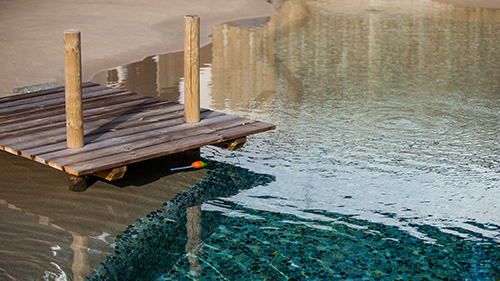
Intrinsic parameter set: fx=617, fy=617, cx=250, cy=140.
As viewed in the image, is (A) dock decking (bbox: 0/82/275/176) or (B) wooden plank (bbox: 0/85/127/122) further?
(B) wooden plank (bbox: 0/85/127/122)

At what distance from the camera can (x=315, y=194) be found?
22.0 ft

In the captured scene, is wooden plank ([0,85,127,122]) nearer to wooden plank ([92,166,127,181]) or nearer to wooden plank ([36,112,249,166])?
wooden plank ([36,112,249,166])

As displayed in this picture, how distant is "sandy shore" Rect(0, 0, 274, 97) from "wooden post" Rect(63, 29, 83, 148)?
4.45 m

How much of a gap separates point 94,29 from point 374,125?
918 centimetres

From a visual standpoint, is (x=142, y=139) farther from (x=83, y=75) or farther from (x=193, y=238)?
(x=83, y=75)

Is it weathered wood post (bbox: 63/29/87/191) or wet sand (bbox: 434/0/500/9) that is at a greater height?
wet sand (bbox: 434/0/500/9)

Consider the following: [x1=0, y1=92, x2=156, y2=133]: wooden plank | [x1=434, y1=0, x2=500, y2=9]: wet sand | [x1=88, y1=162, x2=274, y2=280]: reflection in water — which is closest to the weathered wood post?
[x1=0, y1=92, x2=156, y2=133]: wooden plank

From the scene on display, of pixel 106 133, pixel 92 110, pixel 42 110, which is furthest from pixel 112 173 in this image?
pixel 42 110

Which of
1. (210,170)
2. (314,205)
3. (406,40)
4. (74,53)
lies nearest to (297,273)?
(314,205)

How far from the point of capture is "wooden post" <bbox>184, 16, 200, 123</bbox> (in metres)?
6.97

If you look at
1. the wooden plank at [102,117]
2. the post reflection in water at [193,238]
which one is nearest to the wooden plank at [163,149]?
the post reflection in water at [193,238]

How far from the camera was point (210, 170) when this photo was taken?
23.9 feet

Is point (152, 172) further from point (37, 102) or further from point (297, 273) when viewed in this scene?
point (297, 273)

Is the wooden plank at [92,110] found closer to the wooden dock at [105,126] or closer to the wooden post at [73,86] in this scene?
the wooden dock at [105,126]
